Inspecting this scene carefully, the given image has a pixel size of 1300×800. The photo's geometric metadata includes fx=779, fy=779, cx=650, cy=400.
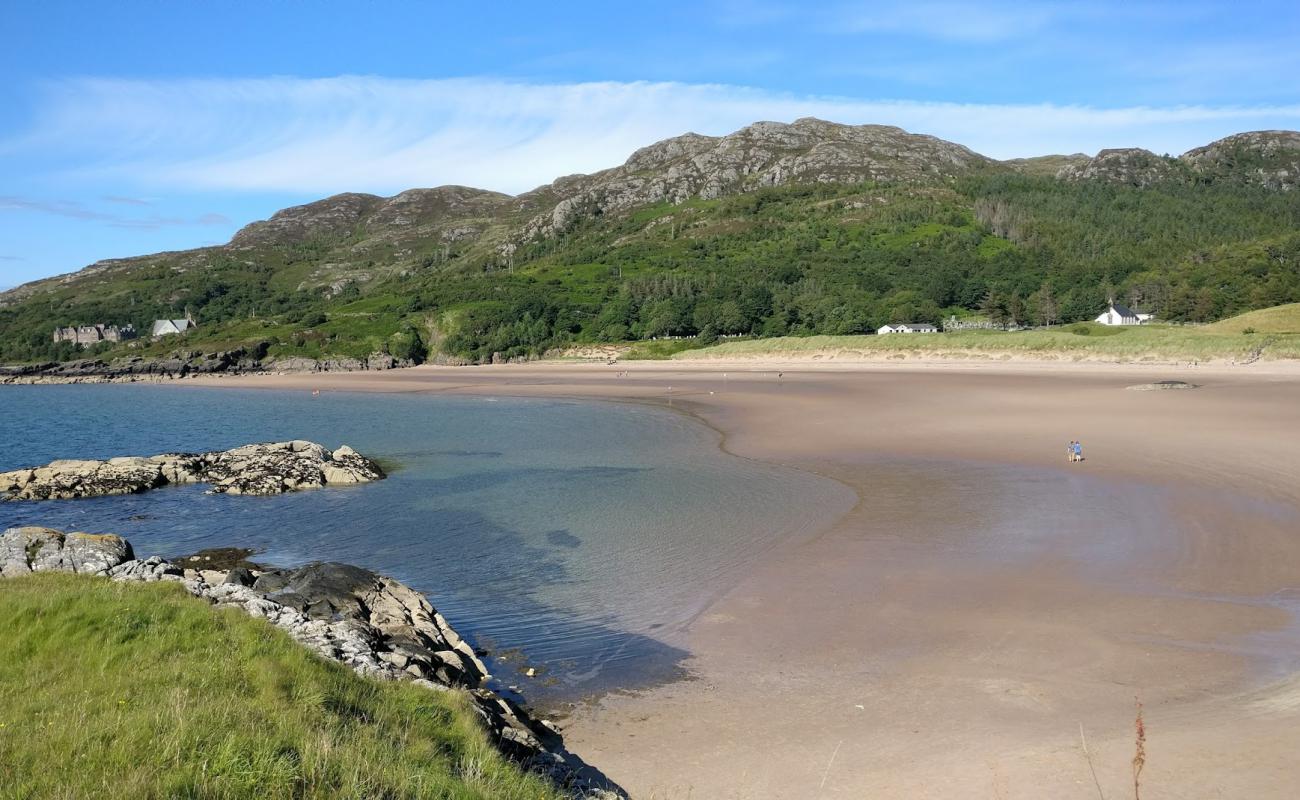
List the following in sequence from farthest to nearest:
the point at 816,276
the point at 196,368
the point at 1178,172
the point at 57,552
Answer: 1. the point at 1178,172
2. the point at 816,276
3. the point at 196,368
4. the point at 57,552

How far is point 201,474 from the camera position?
29719mm

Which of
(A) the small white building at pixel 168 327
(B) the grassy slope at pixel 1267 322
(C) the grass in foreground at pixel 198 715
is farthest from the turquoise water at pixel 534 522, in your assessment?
(A) the small white building at pixel 168 327

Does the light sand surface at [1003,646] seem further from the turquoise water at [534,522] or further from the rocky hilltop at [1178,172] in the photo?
the rocky hilltop at [1178,172]

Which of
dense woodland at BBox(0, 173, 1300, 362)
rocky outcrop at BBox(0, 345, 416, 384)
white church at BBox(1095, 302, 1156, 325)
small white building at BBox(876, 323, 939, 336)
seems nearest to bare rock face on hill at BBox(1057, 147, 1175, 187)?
dense woodland at BBox(0, 173, 1300, 362)

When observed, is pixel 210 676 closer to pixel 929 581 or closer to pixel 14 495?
pixel 929 581

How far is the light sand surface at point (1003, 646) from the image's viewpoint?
841 centimetres

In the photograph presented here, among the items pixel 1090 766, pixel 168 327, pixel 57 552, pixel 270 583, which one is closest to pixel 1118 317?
pixel 1090 766

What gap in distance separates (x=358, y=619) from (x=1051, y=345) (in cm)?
6491

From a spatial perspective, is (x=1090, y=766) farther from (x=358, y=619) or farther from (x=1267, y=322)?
(x=1267, y=322)

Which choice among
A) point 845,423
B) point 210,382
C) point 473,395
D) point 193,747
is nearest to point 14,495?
point 193,747

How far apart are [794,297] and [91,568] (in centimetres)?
11090

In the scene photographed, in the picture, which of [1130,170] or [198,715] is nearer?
[198,715]

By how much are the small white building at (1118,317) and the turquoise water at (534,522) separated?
76507 mm

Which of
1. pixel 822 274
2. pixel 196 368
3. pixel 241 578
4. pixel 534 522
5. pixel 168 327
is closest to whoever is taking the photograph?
pixel 241 578
